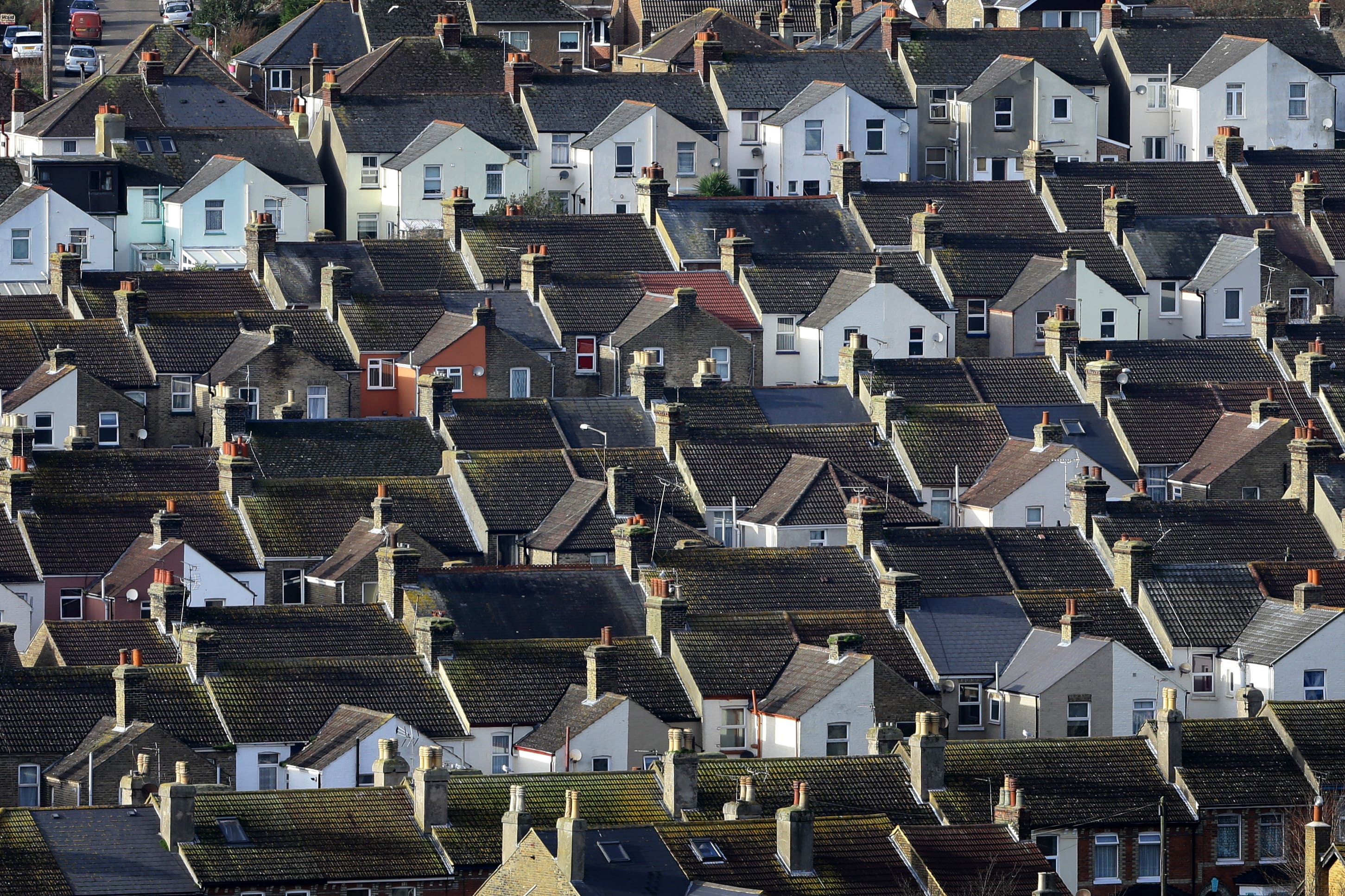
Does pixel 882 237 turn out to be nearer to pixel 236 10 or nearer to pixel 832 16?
pixel 832 16

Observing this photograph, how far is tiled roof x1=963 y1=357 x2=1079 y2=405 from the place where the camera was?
116 meters

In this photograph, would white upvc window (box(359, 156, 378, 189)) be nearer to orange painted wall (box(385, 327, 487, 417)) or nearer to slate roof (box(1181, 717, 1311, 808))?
orange painted wall (box(385, 327, 487, 417))

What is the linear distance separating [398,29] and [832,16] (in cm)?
1577

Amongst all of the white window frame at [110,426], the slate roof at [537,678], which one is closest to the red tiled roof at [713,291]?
the white window frame at [110,426]

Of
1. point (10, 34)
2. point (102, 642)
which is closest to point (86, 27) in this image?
point (10, 34)

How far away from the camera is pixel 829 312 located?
122688 millimetres

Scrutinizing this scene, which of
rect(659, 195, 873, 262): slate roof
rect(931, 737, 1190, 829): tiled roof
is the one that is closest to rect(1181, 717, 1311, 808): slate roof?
rect(931, 737, 1190, 829): tiled roof

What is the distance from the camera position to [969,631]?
9738 cm

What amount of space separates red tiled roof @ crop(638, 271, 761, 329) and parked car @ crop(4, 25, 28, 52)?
42658 mm

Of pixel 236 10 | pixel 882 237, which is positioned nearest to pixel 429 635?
pixel 882 237

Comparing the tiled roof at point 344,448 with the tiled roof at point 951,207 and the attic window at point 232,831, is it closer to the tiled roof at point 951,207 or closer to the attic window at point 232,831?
the tiled roof at point 951,207

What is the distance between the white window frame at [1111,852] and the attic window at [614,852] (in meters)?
12.7

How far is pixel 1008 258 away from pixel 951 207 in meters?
5.67

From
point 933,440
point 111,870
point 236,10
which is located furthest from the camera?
point 236,10
